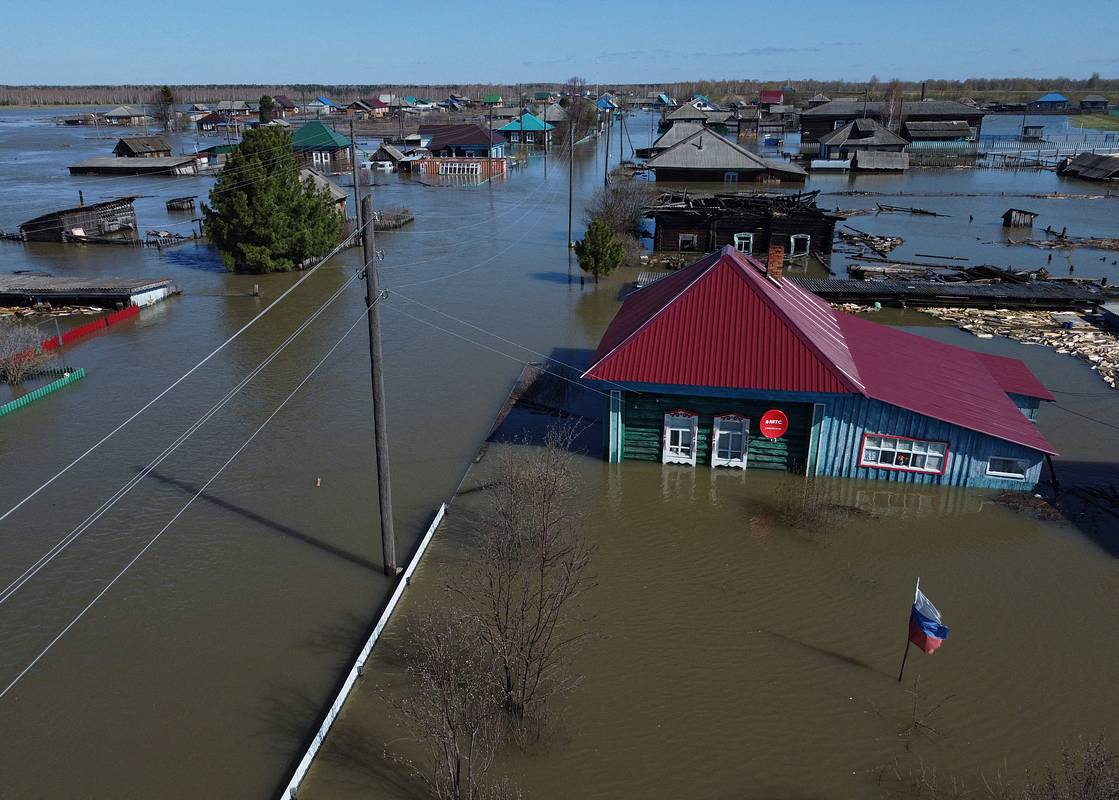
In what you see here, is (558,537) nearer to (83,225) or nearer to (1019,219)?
(83,225)

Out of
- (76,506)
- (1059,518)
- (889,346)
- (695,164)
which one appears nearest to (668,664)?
(1059,518)

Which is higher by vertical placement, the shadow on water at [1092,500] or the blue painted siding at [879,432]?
the blue painted siding at [879,432]

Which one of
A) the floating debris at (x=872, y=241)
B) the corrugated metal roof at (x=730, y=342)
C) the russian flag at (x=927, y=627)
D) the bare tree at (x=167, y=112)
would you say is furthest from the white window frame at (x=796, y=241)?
the bare tree at (x=167, y=112)

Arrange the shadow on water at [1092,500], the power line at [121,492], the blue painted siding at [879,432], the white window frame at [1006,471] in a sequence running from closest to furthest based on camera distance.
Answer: the power line at [121,492]
the shadow on water at [1092,500]
the blue painted siding at [879,432]
the white window frame at [1006,471]

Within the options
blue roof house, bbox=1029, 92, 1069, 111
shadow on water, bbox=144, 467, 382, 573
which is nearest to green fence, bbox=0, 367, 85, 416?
shadow on water, bbox=144, 467, 382, 573

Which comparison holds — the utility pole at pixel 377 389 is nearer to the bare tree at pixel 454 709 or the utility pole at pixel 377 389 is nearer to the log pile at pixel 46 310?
the bare tree at pixel 454 709

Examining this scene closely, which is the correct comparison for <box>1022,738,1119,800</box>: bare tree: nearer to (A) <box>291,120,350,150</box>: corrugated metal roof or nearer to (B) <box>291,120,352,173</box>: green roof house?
(B) <box>291,120,352,173</box>: green roof house
